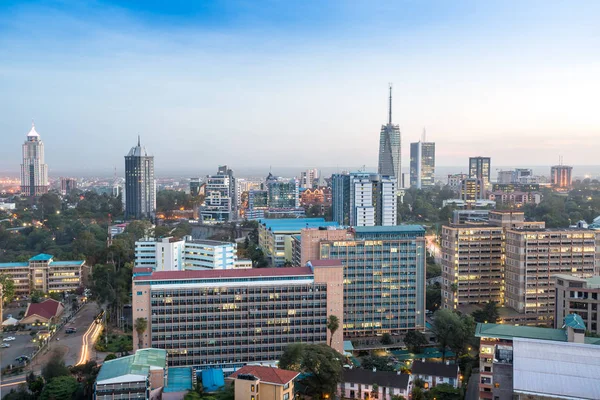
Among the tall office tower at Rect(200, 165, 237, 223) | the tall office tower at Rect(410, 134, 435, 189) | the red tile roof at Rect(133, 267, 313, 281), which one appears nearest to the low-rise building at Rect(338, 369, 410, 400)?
the red tile roof at Rect(133, 267, 313, 281)

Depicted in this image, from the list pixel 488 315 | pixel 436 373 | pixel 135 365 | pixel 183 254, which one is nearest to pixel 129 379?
pixel 135 365

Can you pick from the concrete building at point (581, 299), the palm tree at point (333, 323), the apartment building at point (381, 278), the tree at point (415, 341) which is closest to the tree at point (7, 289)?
the apartment building at point (381, 278)

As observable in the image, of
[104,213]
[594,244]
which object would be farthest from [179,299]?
[104,213]

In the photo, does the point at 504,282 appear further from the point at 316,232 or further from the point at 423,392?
the point at 423,392

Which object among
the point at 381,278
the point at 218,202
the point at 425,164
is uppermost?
the point at 425,164

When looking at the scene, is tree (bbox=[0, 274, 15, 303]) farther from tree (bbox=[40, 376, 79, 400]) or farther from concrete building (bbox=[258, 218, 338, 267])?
concrete building (bbox=[258, 218, 338, 267])

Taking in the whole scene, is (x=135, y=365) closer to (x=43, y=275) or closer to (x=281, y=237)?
(x=43, y=275)
